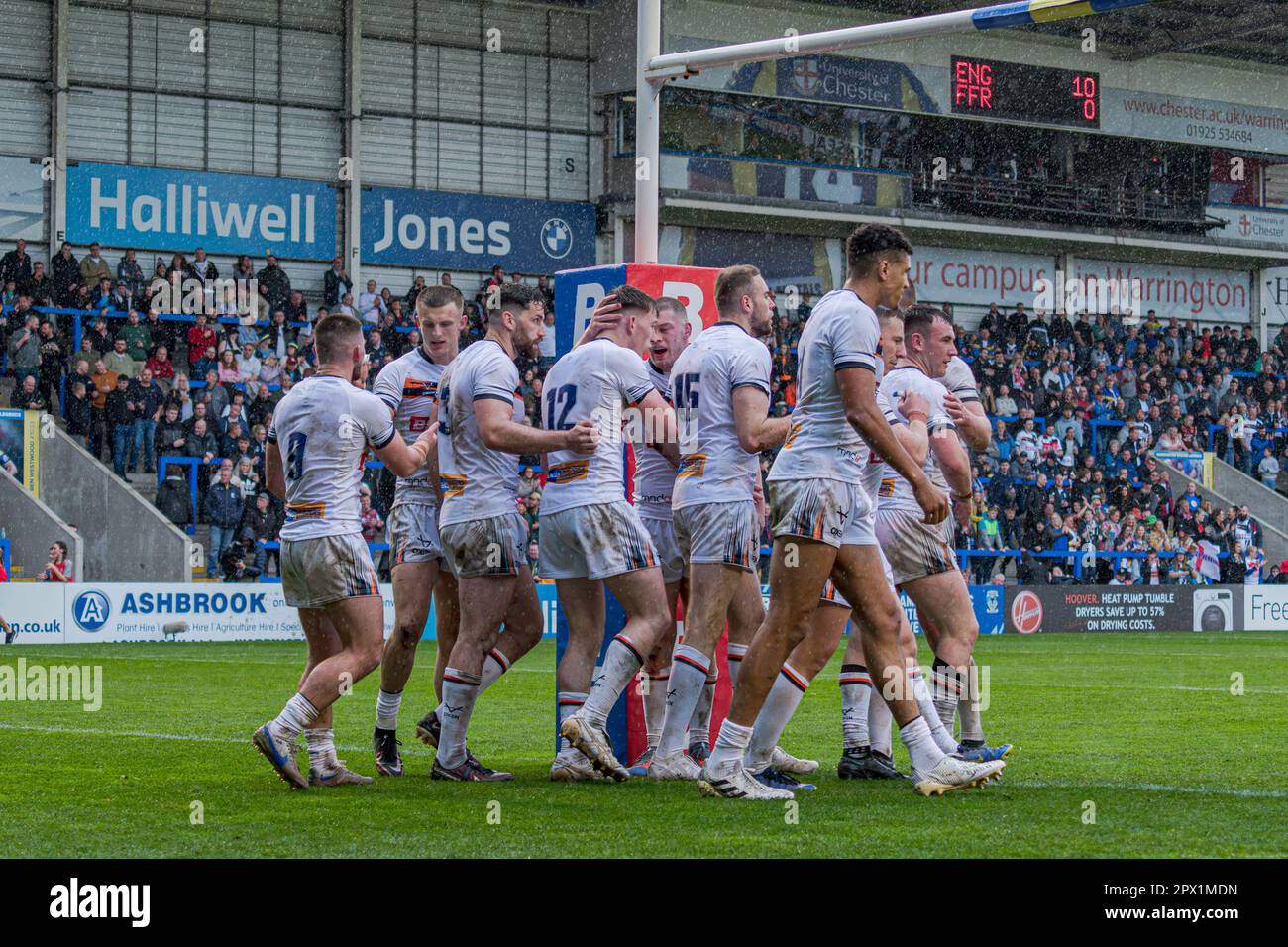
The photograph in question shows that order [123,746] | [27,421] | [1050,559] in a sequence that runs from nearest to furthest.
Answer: [123,746], [27,421], [1050,559]

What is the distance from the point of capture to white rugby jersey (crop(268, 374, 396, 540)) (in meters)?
8.63

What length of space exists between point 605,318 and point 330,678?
88.7 inches

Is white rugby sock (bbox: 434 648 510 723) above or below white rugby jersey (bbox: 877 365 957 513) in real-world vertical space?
below

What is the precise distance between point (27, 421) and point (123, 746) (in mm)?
17656

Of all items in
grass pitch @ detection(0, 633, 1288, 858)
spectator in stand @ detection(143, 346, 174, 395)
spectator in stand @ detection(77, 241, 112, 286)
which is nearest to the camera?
grass pitch @ detection(0, 633, 1288, 858)

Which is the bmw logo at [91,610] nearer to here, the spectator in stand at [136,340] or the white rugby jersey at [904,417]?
the spectator in stand at [136,340]

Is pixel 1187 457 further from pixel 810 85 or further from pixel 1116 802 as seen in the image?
pixel 1116 802

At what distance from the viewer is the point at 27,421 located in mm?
27234

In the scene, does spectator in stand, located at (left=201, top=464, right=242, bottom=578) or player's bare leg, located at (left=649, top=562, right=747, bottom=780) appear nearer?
player's bare leg, located at (left=649, top=562, right=747, bottom=780)

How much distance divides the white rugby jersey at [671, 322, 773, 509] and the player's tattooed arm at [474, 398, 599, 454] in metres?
0.53

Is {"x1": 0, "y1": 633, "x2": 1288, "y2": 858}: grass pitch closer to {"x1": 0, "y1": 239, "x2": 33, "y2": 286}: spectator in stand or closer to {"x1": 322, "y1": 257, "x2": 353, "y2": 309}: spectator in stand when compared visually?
{"x1": 0, "y1": 239, "x2": 33, "y2": 286}: spectator in stand

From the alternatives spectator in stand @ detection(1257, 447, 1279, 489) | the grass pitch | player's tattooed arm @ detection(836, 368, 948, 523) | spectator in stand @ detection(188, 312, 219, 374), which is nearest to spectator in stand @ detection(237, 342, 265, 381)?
spectator in stand @ detection(188, 312, 219, 374)

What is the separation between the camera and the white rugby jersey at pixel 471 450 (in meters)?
8.95
